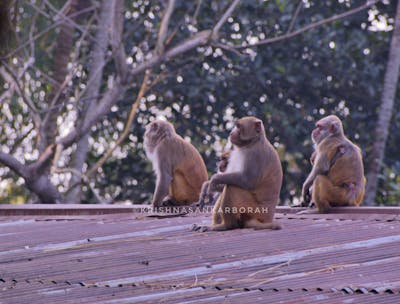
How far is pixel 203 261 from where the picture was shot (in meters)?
6.48

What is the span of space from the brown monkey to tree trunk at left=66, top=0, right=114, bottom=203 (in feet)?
15.5

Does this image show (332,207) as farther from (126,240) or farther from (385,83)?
(385,83)

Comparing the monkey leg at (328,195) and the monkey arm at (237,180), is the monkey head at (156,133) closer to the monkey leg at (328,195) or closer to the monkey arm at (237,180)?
the monkey leg at (328,195)

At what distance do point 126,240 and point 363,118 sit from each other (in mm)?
11387

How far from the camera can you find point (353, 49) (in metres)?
18.4

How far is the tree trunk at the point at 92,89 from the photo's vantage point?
15.9m

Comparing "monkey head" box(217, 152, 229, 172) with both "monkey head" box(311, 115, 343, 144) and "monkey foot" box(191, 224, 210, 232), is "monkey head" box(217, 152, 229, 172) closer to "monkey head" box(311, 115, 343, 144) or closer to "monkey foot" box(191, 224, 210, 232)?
"monkey foot" box(191, 224, 210, 232)

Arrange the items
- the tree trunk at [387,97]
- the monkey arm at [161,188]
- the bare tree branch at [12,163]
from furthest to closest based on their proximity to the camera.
→ the tree trunk at [387,97] < the bare tree branch at [12,163] < the monkey arm at [161,188]

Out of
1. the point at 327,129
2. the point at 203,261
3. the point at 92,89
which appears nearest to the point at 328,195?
the point at 327,129

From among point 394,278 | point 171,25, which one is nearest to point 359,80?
point 171,25

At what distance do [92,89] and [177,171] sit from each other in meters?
6.69

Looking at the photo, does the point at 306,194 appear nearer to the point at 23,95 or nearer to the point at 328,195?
the point at 328,195

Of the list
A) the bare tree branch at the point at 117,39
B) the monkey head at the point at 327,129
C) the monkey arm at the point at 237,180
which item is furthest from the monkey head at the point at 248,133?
the bare tree branch at the point at 117,39

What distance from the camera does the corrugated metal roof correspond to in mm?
5320
